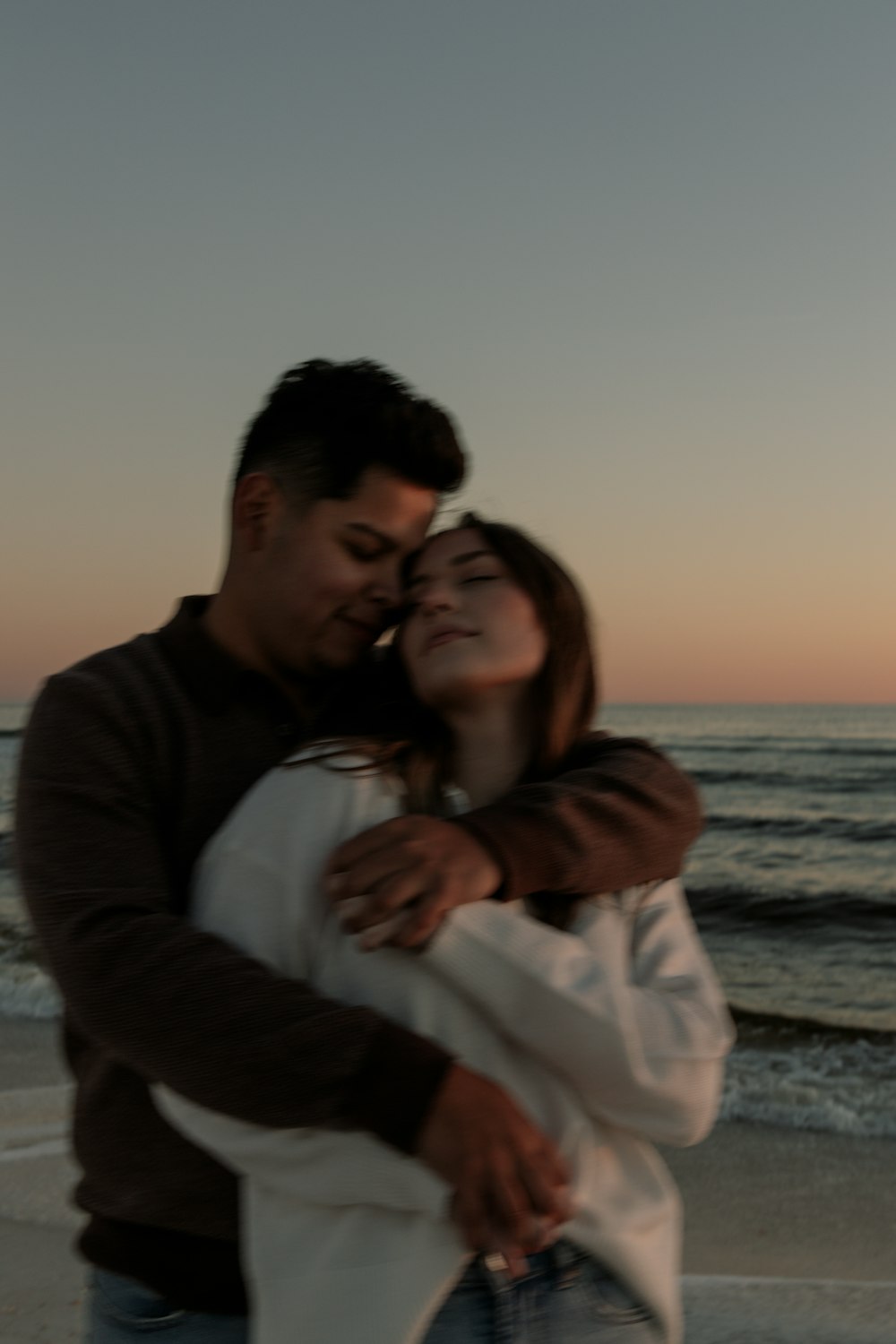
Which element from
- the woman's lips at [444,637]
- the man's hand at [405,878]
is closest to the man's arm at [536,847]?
the man's hand at [405,878]

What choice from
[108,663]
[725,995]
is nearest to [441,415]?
[108,663]

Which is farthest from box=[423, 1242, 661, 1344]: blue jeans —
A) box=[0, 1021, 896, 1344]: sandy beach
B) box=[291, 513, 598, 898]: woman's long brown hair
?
box=[0, 1021, 896, 1344]: sandy beach

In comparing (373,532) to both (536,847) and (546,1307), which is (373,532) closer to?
(536,847)

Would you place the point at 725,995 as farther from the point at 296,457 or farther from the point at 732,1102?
the point at 296,457

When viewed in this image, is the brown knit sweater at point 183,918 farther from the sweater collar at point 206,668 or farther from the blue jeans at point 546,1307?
the blue jeans at point 546,1307

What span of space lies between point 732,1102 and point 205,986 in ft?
18.5

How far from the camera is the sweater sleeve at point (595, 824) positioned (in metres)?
1.63

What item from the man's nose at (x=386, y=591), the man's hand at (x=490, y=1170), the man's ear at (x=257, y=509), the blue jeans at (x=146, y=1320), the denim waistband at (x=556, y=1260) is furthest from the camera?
the man's ear at (x=257, y=509)

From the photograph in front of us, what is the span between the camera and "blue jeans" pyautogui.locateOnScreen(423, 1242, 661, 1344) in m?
1.53

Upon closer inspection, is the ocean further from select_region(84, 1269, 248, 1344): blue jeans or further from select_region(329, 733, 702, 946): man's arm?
select_region(84, 1269, 248, 1344): blue jeans

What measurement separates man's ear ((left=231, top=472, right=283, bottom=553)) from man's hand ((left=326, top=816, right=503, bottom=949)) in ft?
2.69

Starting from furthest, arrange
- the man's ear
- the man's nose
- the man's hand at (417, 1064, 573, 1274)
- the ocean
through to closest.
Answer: the ocean
the man's ear
the man's nose
the man's hand at (417, 1064, 573, 1274)

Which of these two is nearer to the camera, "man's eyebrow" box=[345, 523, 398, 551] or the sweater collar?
the sweater collar

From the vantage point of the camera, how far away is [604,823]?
69.2 inches
